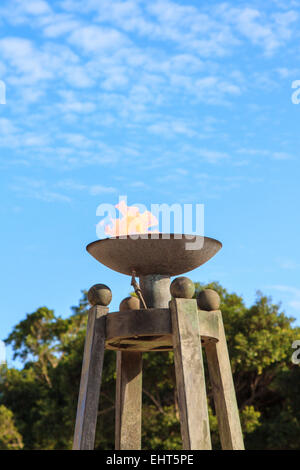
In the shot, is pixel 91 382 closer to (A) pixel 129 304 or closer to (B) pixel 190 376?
(B) pixel 190 376

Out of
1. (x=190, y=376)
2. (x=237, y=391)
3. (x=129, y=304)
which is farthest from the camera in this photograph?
(x=237, y=391)

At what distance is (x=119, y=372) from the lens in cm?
955

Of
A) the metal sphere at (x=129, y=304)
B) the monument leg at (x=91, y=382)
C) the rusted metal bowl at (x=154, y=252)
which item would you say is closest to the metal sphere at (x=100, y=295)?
the monument leg at (x=91, y=382)

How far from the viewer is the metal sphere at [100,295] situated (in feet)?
27.2

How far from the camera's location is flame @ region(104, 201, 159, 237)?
27.9ft

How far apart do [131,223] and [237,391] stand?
15548 mm

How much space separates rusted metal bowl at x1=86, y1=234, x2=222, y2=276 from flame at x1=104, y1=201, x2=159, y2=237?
0.23 meters

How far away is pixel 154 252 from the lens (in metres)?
8.30

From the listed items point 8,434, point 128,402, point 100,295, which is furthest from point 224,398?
point 8,434

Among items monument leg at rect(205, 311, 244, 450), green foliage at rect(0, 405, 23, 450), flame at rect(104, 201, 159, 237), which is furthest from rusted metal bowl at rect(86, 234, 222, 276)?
green foliage at rect(0, 405, 23, 450)

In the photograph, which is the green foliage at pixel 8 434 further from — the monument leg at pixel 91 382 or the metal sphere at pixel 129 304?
the monument leg at pixel 91 382

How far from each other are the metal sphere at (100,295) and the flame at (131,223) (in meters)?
0.75
